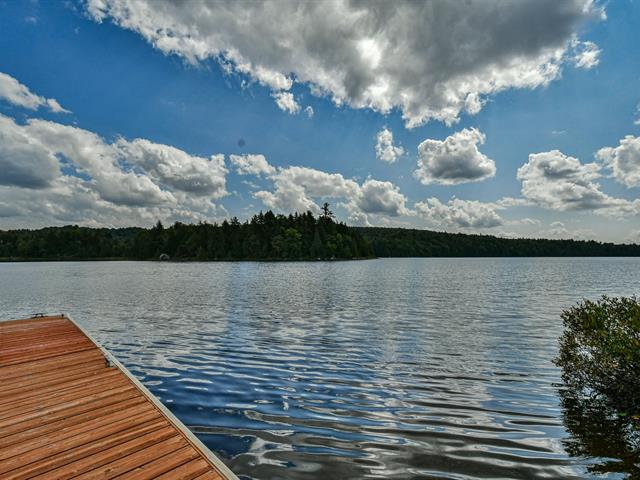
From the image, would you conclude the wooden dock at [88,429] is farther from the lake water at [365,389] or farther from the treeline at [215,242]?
the treeline at [215,242]

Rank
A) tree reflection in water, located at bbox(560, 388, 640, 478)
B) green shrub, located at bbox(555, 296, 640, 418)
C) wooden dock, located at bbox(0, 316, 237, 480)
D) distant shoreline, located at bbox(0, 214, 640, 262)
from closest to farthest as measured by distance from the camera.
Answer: wooden dock, located at bbox(0, 316, 237, 480) → tree reflection in water, located at bbox(560, 388, 640, 478) → green shrub, located at bbox(555, 296, 640, 418) → distant shoreline, located at bbox(0, 214, 640, 262)

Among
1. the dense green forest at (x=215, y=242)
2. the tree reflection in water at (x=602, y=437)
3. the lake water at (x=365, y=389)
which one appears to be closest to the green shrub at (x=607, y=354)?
the tree reflection in water at (x=602, y=437)

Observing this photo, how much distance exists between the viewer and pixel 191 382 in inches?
415

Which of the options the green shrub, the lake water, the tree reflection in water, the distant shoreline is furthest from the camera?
the distant shoreline

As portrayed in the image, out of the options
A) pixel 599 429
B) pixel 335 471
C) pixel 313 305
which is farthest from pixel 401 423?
pixel 313 305

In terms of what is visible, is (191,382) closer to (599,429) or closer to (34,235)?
(599,429)

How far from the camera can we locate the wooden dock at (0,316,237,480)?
482 centimetres

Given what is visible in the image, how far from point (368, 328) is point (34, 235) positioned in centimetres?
22591

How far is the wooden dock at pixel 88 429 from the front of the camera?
15.8 ft

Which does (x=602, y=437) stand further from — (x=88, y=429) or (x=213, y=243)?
(x=213, y=243)

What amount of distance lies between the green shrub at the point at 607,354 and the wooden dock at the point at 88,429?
29.8 feet

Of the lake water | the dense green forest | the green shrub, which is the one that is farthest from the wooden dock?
the dense green forest

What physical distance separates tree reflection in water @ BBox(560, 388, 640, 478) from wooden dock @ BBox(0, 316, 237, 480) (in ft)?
22.0

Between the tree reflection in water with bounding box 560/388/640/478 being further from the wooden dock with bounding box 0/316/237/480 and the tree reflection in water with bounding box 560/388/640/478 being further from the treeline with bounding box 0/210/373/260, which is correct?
the treeline with bounding box 0/210/373/260
